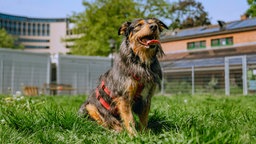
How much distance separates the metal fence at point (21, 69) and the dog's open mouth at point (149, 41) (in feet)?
54.4

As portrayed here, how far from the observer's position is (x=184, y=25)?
4734 centimetres

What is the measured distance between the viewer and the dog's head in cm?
377

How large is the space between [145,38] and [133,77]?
46 cm

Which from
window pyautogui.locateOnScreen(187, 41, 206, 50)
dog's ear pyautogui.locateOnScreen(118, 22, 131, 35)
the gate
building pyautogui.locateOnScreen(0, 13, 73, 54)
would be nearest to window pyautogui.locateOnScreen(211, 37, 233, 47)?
window pyautogui.locateOnScreen(187, 41, 206, 50)

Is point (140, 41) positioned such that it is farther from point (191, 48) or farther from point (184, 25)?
point (184, 25)

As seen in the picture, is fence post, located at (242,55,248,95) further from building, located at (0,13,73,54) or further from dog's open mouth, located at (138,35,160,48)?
building, located at (0,13,73,54)

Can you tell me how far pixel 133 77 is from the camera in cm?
381

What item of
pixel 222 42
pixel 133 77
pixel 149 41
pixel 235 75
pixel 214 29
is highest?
pixel 214 29

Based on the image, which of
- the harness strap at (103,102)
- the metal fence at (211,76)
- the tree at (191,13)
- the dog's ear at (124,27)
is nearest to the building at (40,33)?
the tree at (191,13)

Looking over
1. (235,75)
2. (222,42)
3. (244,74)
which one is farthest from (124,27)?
(222,42)

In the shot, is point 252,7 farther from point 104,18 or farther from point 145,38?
point 145,38

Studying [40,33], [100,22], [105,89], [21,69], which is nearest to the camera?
[105,89]

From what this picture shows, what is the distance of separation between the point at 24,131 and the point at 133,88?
1.26 meters

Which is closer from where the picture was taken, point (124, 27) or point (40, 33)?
point (124, 27)
